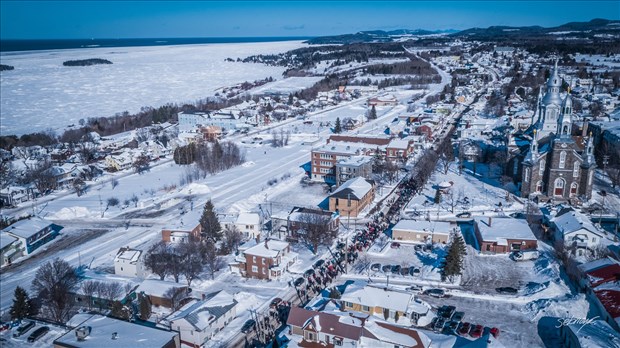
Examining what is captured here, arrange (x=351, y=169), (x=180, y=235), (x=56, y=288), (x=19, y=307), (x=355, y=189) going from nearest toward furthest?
1. (x=19, y=307)
2. (x=56, y=288)
3. (x=180, y=235)
4. (x=355, y=189)
5. (x=351, y=169)

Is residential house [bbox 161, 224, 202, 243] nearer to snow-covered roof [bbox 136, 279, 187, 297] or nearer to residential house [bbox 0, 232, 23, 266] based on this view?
snow-covered roof [bbox 136, 279, 187, 297]

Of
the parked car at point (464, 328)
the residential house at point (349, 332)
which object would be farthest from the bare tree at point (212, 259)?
the parked car at point (464, 328)

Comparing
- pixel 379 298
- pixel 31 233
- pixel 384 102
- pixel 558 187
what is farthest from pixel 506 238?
pixel 384 102

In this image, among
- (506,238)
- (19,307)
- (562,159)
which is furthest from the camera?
(562,159)

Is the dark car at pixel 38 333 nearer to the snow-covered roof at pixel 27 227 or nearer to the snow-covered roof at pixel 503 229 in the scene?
the snow-covered roof at pixel 27 227

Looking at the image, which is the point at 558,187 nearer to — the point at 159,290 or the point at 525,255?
the point at 525,255
